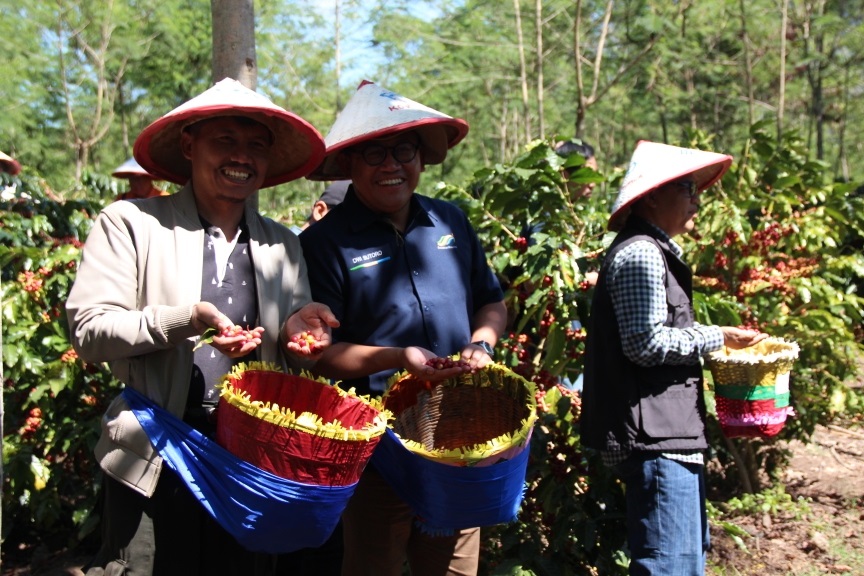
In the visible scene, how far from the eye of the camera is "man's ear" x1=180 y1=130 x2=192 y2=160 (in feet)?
7.36

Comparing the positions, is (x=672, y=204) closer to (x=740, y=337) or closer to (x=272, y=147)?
(x=740, y=337)

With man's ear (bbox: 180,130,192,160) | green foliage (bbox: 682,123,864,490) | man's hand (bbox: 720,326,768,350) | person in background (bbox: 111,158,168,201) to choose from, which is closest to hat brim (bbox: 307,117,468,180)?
man's ear (bbox: 180,130,192,160)

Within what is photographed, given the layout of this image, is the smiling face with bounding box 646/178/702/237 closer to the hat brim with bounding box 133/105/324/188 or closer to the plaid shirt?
the plaid shirt

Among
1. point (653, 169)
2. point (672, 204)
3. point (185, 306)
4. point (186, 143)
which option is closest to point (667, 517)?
point (672, 204)

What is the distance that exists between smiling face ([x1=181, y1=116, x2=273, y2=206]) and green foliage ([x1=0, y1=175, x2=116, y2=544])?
1748mm

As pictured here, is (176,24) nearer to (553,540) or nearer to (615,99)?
(615,99)

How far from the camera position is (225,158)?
2.15m

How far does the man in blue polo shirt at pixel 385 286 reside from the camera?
2.41 meters

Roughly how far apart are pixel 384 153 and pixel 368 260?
0.33 metres

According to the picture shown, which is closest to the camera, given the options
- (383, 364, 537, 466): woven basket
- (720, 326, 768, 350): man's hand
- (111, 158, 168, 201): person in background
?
(383, 364, 537, 466): woven basket

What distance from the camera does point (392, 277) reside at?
8.07 ft

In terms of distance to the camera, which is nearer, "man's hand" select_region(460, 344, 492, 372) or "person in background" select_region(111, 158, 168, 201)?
"man's hand" select_region(460, 344, 492, 372)

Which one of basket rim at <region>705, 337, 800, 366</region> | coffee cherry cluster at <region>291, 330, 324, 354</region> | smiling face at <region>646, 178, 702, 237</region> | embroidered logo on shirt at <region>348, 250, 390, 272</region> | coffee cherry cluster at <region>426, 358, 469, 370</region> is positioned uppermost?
smiling face at <region>646, 178, 702, 237</region>

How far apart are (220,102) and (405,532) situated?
1.38 metres
